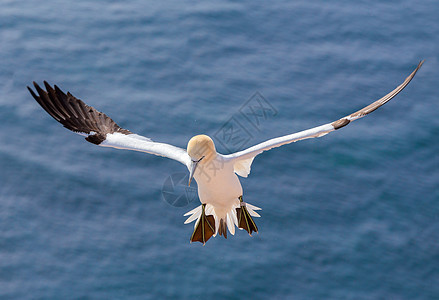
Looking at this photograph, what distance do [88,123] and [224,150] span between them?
16.4 feet

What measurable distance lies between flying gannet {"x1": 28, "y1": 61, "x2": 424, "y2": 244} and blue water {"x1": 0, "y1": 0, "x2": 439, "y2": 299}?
275cm

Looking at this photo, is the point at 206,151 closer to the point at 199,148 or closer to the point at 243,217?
the point at 199,148

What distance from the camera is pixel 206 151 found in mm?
9562

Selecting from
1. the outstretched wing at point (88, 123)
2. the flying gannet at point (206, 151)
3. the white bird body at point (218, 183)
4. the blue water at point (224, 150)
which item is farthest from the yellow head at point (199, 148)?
the blue water at point (224, 150)

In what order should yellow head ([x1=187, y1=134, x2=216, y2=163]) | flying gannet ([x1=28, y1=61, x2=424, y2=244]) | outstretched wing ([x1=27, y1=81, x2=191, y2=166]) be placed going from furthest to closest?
outstretched wing ([x1=27, y1=81, x2=191, y2=166]), flying gannet ([x1=28, y1=61, x2=424, y2=244]), yellow head ([x1=187, y1=134, x2=216, y2=163])

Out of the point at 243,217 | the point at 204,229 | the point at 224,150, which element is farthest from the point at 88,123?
the point at 224,150

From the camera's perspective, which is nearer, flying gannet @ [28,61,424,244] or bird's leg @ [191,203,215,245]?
flying gannet @ [28,61,424,244]

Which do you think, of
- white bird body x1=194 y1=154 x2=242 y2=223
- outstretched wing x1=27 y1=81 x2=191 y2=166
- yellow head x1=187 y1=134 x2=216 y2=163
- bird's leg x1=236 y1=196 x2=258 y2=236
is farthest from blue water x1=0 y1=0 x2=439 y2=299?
yellow head x1=187 y1=134 x2=216 y2=163

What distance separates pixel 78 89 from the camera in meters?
17.3

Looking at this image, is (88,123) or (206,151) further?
(88,123)

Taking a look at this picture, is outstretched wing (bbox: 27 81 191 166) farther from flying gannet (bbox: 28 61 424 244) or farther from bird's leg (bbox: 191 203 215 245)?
bird's leg (bbox: 191 203 215 245)

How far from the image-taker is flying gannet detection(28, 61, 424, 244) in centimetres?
978

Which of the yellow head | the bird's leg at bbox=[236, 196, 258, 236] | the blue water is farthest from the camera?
the blue water

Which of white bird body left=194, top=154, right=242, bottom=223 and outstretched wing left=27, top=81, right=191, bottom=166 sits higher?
outstretched wing left=27, top=81, right=191, bottom=166
